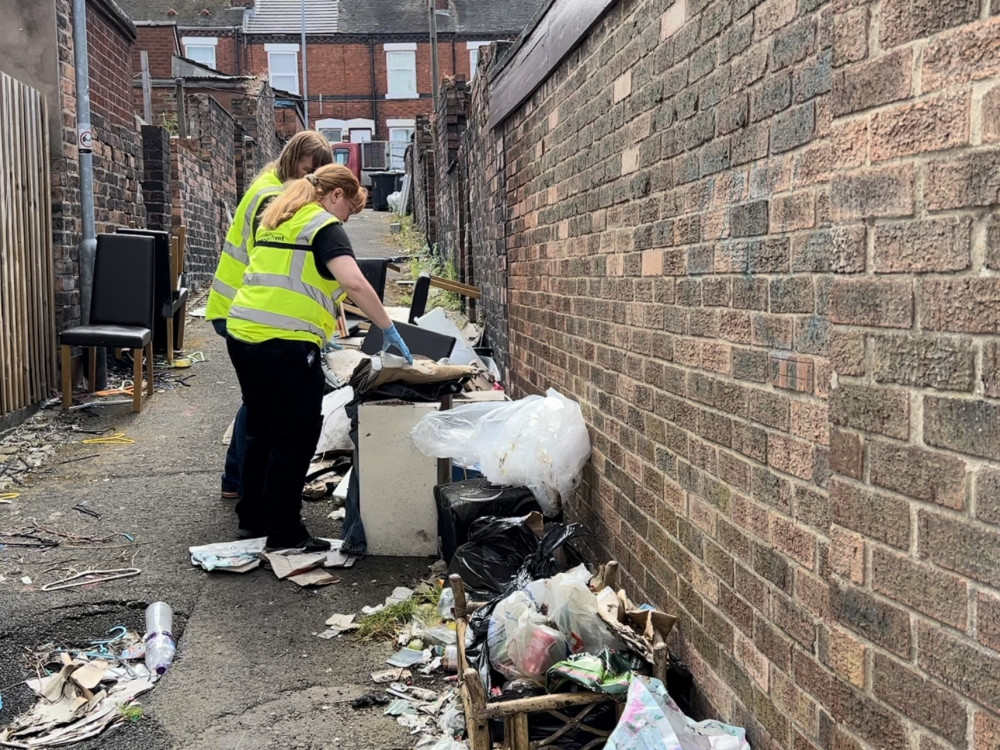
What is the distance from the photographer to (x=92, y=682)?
3.28 metres

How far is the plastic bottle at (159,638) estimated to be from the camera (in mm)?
3451

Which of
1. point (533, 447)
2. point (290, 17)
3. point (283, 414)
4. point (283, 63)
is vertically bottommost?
point (533, 447)

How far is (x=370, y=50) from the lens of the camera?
35844mm

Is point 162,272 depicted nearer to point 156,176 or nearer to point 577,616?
point 156,176

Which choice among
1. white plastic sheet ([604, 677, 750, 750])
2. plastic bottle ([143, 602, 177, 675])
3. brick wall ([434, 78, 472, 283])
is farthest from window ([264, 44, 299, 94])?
white plastic sheet ([604, 677, 750, 750])

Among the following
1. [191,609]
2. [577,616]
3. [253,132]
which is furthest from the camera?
[253,132]

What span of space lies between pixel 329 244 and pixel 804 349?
2.69 metres

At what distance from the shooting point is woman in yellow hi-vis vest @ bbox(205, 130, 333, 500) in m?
4.70

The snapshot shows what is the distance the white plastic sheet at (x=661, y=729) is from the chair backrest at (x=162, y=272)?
704cm

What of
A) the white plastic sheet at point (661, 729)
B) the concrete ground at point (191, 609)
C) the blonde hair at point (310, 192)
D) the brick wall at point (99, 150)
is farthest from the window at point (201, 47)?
the white plastic sheet at point (661, 729)

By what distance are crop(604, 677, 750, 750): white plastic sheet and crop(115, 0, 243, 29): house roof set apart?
37284 millimetres

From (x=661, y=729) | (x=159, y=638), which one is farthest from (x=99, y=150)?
(x=661, y=729)

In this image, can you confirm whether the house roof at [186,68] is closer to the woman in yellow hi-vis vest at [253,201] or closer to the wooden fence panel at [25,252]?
the wooden fence panel at [25,252]

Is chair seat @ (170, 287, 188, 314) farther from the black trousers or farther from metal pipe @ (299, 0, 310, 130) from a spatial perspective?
metal pipe @ (299, 0, 310, 130)
